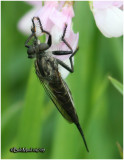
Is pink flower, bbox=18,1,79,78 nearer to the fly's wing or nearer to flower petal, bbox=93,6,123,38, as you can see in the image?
flower petal, bbox=93,6,123,38

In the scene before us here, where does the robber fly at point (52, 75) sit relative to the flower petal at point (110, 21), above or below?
below

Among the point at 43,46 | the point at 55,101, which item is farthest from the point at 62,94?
the point at 43,46

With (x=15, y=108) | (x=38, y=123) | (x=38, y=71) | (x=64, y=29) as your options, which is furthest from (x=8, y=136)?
(x=64, y=29)

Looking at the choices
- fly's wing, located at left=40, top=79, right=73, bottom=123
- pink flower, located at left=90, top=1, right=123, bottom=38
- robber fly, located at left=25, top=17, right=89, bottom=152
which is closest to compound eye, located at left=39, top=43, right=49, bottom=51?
robber fly, located at left=25, top=17, right=89, bottom=152

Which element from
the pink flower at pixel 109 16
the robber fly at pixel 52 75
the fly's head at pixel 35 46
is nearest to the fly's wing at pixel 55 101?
the robber fly at pixel 52 75

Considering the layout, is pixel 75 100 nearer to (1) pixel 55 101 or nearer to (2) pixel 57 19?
(1) pixel 55 101

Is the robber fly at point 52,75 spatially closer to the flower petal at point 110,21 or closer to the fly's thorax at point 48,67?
the fly's thorax at point 48,67
